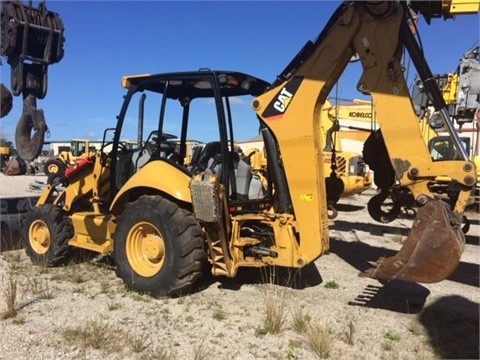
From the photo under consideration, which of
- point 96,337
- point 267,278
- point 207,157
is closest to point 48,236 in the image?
point 207,157

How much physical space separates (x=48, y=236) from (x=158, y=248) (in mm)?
2268

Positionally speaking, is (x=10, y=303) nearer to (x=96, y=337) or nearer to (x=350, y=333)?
(x=96, y=337)

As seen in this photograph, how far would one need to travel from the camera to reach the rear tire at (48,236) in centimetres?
728

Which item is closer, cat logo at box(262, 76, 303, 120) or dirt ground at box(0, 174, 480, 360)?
dirt ground at box(0, 174, 480, 360)

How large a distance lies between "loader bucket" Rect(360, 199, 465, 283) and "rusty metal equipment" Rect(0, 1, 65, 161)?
4.99 meters

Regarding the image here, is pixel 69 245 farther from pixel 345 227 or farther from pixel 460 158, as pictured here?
pixel 345 227

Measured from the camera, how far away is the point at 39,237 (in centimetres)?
763

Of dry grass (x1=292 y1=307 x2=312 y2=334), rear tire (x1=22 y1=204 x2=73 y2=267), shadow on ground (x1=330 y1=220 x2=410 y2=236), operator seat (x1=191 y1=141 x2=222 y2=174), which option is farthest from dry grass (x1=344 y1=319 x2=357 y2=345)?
shadow on ground (x1=330 y1=220 x2=410 y2=236)

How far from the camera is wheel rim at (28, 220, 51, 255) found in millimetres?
7477

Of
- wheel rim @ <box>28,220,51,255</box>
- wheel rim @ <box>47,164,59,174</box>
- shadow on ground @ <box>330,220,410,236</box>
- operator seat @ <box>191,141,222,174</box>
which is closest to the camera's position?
operator seat @ <box>191,141,222,174</box>

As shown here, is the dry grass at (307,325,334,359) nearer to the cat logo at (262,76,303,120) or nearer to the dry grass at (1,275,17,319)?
the cat logo at (262,76,303,120)

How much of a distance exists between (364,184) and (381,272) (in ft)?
30.0

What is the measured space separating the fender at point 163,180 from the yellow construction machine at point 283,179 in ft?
0.04

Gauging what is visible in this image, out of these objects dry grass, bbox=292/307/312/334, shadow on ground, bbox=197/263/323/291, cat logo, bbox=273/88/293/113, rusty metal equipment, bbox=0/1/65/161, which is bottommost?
dry grass, bbox=292/307/312/334
